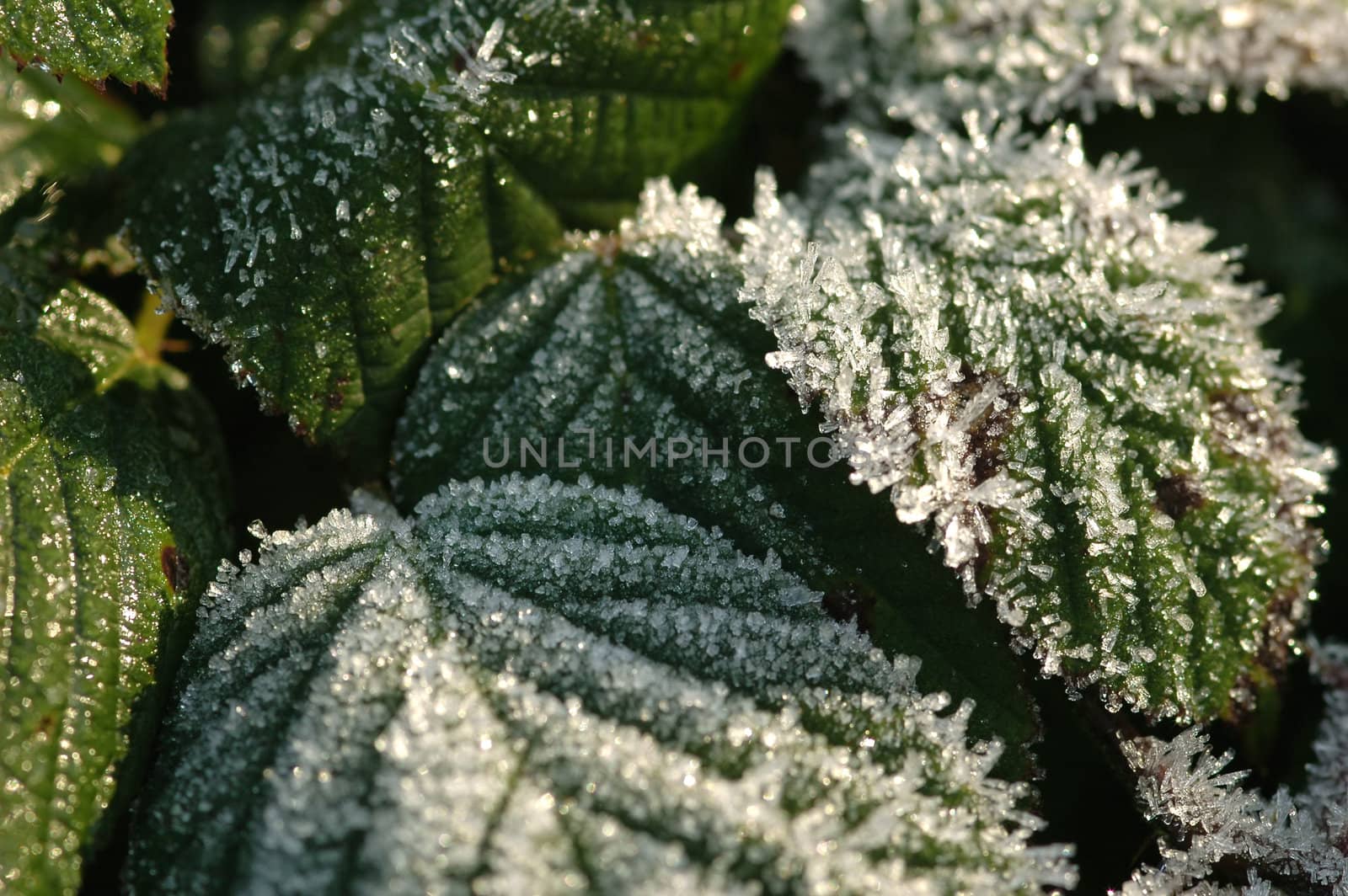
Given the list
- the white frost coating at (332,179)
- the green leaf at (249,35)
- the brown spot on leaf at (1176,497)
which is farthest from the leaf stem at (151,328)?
the brown spot on leaf at (1176,497)

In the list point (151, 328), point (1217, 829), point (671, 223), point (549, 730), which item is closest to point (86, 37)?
point (151, 328)

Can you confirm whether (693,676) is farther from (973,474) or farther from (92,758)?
(92,758)

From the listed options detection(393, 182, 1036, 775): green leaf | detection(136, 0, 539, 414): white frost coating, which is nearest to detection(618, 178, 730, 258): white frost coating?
detection(393, 182, 1036, 775): green leaf

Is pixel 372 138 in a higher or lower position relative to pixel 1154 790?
higher

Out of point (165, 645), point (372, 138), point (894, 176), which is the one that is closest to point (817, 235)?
point (894, 176)

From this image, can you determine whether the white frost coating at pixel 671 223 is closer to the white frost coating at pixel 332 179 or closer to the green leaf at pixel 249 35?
the white frost coating at pixel 332 179

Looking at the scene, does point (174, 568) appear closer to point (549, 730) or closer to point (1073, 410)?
point (549, 730)

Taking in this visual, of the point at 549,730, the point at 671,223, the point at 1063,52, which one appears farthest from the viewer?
the point at 1063,52
